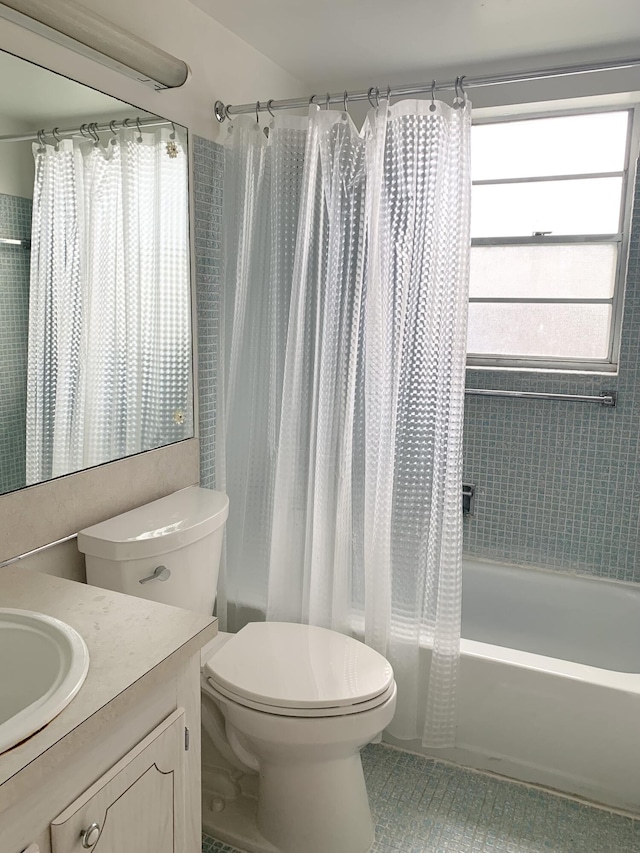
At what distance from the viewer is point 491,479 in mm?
2785

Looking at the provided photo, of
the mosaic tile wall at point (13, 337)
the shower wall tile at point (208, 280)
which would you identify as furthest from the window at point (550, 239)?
the mosaic tile wall at point (13, 337)

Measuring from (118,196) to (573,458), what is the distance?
75.4 inches

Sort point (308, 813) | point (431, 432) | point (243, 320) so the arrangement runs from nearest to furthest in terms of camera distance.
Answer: point (308, 813) → point (431, 432) → point (243, 320)

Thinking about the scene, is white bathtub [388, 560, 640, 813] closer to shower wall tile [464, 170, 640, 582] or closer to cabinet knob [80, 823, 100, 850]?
shower wall tile [464, 170, 640, 582]

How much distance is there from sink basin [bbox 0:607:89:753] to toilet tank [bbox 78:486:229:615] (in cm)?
43

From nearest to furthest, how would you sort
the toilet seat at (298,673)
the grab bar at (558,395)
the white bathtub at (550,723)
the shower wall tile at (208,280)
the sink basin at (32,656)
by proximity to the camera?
1. the sink basin at (32,656)
2. the toilet seat at (298,673)
3. the white bathtub at (550,723)
4. the shower wall tile at (208,280)
5. the grab bar at (558,395)

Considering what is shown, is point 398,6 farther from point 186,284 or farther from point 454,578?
point 454,578

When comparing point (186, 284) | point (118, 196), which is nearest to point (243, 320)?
point (186, 284)

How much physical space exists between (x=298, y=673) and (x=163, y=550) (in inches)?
18.6

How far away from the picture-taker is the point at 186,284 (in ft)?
6.89

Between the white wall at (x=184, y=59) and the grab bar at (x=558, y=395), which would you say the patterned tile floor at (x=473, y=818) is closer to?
the grab bar at (x=558, y=395)

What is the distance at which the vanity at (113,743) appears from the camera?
0.92m

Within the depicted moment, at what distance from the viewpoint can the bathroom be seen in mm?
1803

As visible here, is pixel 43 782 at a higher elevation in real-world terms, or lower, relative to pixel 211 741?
higher
